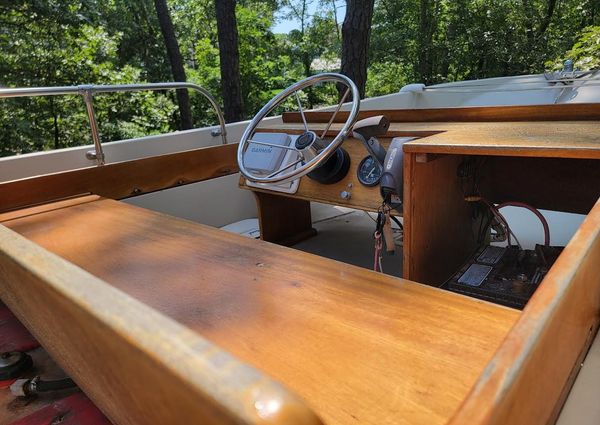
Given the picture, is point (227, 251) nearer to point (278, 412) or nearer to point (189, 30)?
point (278, 412)

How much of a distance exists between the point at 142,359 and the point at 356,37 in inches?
193

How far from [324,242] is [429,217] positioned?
0.95 m

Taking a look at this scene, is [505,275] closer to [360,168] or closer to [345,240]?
[360,168]

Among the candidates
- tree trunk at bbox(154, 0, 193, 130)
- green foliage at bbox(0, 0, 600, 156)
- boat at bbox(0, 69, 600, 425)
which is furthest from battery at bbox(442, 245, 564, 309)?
tree trunk at bbox(154, 0, 193, 130)

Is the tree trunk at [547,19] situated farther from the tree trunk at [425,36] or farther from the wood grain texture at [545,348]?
the wood grain texture at [545,348]

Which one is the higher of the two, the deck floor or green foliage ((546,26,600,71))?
green foliage ((546,26,600,71))

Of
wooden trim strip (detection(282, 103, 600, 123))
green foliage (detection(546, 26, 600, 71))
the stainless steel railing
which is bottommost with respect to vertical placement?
wooden trim strip (detection(282, 103, 600, 123))

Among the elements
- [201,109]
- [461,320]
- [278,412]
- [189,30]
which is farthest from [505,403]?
[189,30]

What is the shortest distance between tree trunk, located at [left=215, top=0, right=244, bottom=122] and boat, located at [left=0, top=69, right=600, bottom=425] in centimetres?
405

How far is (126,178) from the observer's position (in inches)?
76.7

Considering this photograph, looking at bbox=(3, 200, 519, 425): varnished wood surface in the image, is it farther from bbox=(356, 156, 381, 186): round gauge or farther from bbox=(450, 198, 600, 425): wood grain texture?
bbox=(356, 156, 381, 186): round gauge

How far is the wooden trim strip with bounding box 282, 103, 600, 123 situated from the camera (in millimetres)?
1402

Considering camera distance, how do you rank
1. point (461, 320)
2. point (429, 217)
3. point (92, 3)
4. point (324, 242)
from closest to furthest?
1. point (461, 320)
2. point (429, 217)
3. point (324, 242)
4. point (92, 3)

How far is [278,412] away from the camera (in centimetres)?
27
